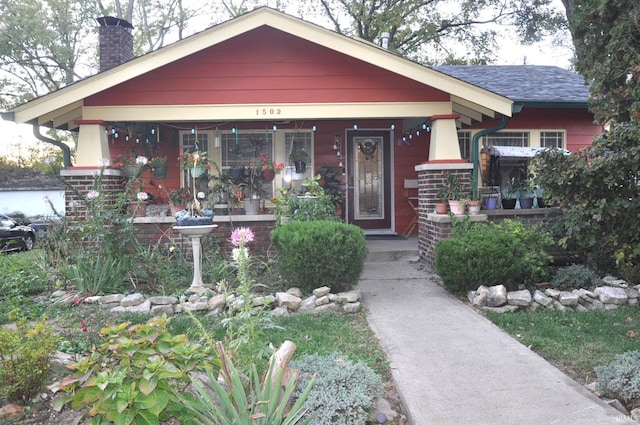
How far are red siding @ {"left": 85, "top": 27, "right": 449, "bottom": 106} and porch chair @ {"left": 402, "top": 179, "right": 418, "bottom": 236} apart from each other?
9.84 ft

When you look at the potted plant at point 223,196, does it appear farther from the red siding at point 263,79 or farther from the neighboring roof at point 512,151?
the neighboring roof at point 512,151

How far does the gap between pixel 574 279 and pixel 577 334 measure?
1.65 meters

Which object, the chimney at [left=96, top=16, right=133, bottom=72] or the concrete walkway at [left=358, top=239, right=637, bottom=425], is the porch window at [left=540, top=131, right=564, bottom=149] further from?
the chimney at [left=96, top=16, right=133, bottom=72]

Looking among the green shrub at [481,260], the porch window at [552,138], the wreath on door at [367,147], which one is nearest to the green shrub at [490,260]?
the green shrub at [481,260]

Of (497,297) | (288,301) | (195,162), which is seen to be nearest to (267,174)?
(195,162)

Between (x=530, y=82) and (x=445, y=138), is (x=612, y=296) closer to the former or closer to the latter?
(x=445, y=138)

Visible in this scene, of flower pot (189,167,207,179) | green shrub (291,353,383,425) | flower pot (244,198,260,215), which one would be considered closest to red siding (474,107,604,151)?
flower pot (244,198,260,215)

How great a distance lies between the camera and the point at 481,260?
18.8 ft

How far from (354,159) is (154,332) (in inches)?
316

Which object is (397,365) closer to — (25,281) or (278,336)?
(278,336)

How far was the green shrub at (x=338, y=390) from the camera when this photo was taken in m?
2.91

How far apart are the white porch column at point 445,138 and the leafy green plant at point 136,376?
5528 mm

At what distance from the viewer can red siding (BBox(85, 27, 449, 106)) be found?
7.25m

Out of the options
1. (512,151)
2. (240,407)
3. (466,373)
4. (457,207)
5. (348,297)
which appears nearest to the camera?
(240,407)
